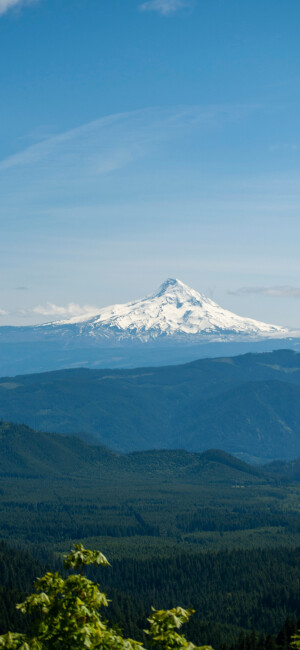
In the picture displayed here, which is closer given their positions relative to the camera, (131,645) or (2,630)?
(131,645)

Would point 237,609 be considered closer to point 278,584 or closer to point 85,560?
point 278,584

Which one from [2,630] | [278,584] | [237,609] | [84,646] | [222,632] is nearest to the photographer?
[84,646]

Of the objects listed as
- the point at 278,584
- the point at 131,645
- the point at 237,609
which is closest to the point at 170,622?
the point at 131,645

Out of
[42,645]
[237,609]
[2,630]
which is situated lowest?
[237,609]

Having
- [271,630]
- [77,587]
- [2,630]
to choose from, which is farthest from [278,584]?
[77,587]

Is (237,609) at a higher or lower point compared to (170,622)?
lower

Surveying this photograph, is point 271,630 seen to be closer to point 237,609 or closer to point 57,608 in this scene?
point 237,609

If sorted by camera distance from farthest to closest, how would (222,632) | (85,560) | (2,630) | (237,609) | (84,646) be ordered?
1. (237,609)
2. (222,632)
3. (2,630)
4. (85,560)
5. (84,646)
